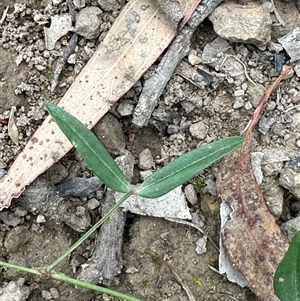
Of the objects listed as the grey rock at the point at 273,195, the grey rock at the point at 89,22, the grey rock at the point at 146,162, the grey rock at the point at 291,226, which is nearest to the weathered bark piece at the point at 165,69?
the grey rock at the point at 146,162

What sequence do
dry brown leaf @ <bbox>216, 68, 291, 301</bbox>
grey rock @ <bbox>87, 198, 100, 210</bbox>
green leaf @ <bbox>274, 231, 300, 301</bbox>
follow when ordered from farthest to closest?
grey rock @ <bbox>87, 198, 100, 210</bbox>, dry brown leaf @ <bbox>216, 68, 291, 301</bbox>, green leaf @ <bbox>274, 231, 300, 301</bbox>

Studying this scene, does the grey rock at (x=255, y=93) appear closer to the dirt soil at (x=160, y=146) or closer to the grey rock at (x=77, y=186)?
the dirt soil at (x=160, y=146)

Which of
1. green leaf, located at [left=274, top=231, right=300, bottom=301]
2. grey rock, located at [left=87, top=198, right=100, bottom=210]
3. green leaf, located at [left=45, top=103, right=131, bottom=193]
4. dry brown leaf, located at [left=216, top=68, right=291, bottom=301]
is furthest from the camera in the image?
grey rock, located at [left=87, top=198, right=100, bottom=210]

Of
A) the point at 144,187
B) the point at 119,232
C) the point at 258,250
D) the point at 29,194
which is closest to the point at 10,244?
the point at 29,194

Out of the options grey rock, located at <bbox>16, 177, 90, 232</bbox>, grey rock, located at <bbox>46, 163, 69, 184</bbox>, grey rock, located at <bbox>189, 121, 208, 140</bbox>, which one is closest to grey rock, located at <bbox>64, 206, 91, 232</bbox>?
grey rock, located at <bbox>16, 177, 90, 232</bbox>

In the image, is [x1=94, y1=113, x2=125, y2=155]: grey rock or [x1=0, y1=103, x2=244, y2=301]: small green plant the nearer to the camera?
[x1=0, y1=103, x2=244, y2=301]: small green plant

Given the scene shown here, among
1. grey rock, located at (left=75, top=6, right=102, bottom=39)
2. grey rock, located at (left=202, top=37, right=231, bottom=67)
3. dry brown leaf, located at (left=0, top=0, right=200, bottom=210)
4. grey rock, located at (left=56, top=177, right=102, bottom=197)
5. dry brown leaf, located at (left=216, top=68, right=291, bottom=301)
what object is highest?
grey rock, located at (left=75, top=6, right=102, bottom=39)

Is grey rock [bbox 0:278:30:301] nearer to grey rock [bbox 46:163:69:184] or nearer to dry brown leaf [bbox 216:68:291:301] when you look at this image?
grey rock [bbox 46:163:69:184]
